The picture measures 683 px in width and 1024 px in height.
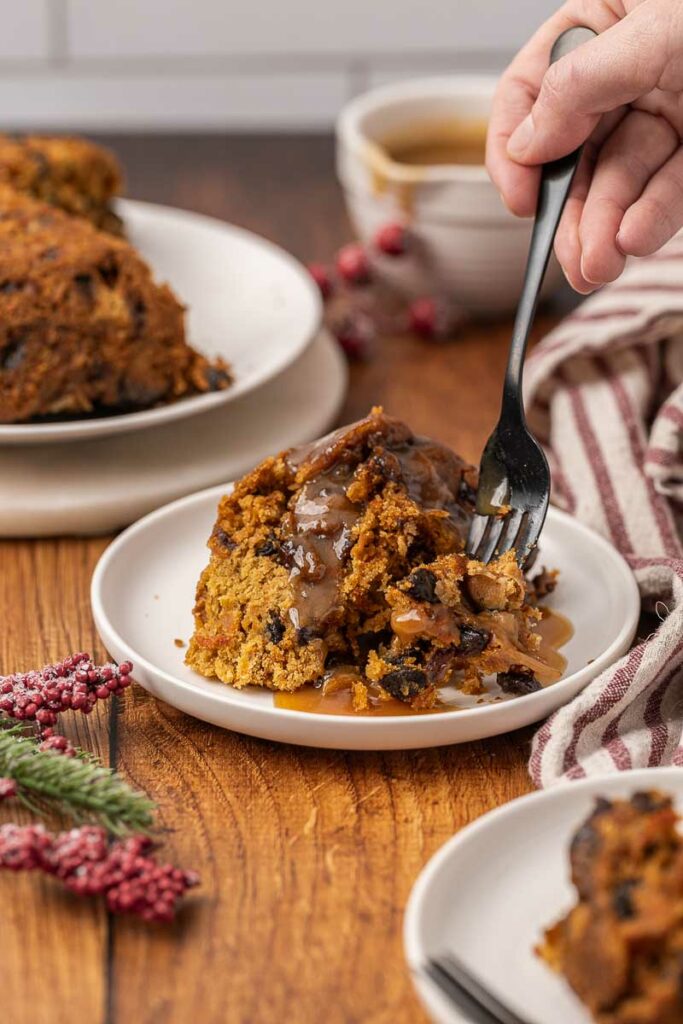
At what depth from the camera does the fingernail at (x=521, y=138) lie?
1.87 metres

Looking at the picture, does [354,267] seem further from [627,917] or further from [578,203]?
[627,917]

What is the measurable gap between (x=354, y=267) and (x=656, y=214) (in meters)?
1.18

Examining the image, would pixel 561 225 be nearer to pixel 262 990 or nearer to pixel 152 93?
pixel 262 990

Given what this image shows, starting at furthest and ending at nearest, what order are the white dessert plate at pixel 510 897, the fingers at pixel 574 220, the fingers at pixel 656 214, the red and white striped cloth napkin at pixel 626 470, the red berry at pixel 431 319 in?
the red berry at pixel 431 319 → the fingers at pixel 574 220 → the fingers at pixel 656 214 → the red and white striped cloth napkin at pixel 626 470 → the white dessert plate at pixel 510 897

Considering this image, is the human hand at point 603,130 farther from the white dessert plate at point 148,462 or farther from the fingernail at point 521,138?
the white dessert plate at point 148,462

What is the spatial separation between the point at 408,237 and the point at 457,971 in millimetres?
1923

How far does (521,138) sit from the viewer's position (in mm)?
1888

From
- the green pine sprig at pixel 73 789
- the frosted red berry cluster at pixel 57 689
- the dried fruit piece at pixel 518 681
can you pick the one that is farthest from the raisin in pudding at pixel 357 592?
the green pine sprig at pixel 73 789

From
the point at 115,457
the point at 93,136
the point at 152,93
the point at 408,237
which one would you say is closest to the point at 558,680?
the point at 115,457

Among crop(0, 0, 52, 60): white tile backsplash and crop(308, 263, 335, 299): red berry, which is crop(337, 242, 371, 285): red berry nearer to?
crop(308, 263, 335, 299): red berry

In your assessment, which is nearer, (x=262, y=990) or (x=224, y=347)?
(x=262, y=990)

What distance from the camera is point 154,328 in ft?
7.23

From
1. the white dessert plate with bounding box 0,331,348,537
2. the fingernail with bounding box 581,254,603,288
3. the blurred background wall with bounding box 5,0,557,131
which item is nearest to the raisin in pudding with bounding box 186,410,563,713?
the fingernail with bounding box 581,254,603,288

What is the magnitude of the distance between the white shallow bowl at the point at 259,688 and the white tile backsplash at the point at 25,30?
9.48ft
